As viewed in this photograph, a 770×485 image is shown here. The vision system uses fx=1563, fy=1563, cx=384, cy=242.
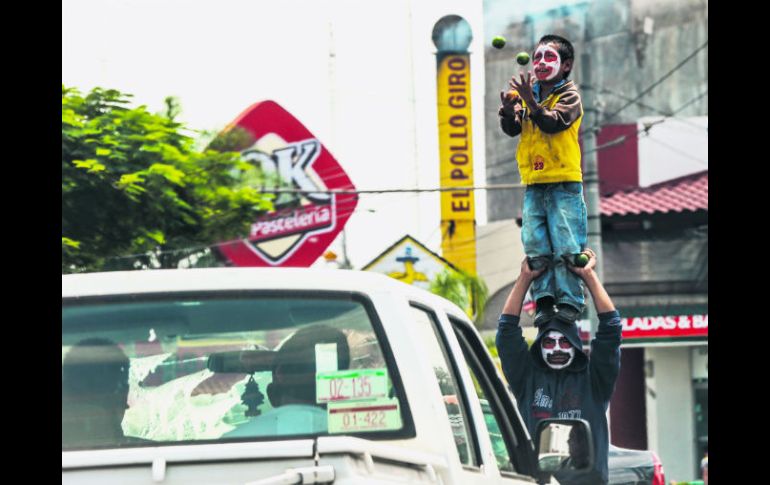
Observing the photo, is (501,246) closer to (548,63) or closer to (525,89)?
(548,63)

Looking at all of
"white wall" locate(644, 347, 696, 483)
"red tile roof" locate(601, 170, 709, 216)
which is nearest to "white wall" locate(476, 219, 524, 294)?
"red tile roof" locate(601, 170, 709, 216)

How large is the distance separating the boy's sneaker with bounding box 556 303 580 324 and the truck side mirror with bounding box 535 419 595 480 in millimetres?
2507

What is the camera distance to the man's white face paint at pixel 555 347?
7699mm

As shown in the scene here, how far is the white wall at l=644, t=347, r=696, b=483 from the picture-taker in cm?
3159

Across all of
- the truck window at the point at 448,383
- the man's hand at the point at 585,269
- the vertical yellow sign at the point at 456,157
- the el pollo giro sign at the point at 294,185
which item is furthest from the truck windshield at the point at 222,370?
the vertical yellow sign at the point at 456,157

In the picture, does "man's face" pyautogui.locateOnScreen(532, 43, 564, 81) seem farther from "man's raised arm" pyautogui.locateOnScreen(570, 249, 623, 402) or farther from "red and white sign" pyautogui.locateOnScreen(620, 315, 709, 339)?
"red and white sign" pyautogui.locateOnScreen(620, 315, 709, 339)

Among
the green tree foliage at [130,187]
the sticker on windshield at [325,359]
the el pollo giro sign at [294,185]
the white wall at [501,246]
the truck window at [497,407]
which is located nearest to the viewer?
the sticker on windshield at [325,359]

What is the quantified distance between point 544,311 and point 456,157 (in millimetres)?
31617

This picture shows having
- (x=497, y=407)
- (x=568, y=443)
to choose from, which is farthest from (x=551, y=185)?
(x=568, y=443)

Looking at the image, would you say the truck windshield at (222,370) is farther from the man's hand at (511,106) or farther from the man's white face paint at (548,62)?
the man's white face paint at (548,62)

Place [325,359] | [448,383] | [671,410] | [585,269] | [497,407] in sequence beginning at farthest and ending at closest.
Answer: [671,410] → [585,269] → [497,407] → [448,383] → [325,359]

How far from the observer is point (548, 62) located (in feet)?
25.5
